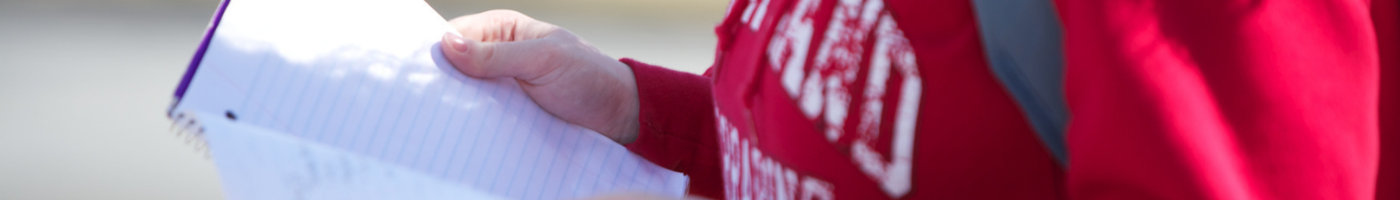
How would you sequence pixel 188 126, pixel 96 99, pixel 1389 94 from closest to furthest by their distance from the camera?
pixel 1389 94
pixel 188 126
pixel 96 99

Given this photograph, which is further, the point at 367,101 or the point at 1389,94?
the point at 367,101

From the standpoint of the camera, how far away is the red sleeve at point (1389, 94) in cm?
11

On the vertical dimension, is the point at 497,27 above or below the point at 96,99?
above

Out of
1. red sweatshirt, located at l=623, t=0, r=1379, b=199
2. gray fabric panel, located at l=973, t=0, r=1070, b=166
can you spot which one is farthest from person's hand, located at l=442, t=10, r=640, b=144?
gray fabric panel, located at l=973, t=0, r=1070, b=166

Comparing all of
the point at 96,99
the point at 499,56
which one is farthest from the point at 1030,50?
the point at 96,99

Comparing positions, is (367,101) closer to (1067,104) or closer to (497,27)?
(497,27)

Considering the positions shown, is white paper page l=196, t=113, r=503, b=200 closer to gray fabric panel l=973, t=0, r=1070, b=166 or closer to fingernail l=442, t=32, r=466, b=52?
fingernail l=442, t=32, r=466, b=52

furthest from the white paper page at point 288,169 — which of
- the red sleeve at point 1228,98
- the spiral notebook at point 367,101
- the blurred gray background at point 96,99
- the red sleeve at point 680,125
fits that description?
the blurred gray background at point 96,99

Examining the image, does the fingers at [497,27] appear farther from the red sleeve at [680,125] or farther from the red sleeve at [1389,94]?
the red sleeve at [1389,94]

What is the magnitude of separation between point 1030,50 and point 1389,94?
0.05m

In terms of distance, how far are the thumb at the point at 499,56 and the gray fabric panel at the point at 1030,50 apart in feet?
0.67

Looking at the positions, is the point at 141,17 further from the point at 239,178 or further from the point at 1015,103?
the point at 1015,103

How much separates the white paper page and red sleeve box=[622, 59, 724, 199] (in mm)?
110

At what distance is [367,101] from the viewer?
28 centimetres
